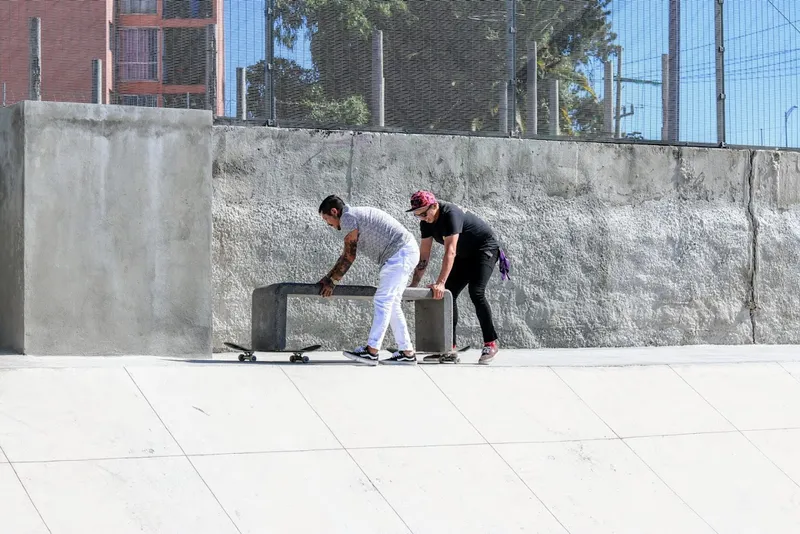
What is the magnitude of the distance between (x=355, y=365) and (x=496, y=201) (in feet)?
9.38

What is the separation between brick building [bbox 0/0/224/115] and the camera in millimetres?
8711

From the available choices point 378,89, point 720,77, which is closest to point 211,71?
point 378,89

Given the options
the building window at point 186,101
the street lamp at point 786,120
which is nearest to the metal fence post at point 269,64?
the building window at point 186,101

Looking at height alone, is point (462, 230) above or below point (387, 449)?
above

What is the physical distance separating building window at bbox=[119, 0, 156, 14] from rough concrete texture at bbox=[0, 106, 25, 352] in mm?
1466

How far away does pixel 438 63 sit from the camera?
10242 millimetres

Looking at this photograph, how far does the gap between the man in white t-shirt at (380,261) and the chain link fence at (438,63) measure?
1.79 metres

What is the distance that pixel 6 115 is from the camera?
8383 mm

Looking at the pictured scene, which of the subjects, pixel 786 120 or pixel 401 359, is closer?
pixel 401 359

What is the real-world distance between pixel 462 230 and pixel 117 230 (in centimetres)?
276

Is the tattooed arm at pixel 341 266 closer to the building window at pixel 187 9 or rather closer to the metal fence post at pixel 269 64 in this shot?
the metal fence post at pixel 269 64

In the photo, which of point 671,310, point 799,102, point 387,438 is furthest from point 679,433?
point 799,102

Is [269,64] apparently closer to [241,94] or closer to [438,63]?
[241,94]

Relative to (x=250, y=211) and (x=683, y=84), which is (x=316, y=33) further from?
(x=683, y=84)
